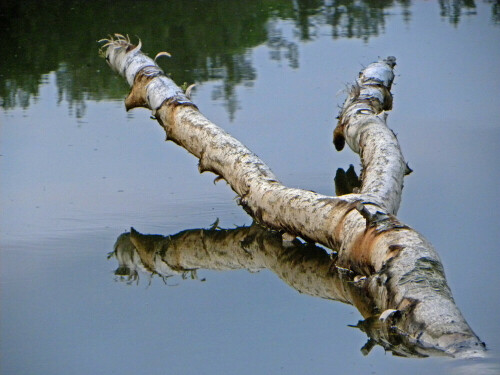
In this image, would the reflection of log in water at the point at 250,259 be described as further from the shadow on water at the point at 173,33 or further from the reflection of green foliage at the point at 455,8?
the reflection of green foliage at the point at 455,8

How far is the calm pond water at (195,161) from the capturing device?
13.9ft

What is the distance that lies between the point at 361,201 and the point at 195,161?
2343mm

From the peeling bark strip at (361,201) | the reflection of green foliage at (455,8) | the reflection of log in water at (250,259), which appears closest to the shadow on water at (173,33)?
the reflection of green foliage at (455,8)

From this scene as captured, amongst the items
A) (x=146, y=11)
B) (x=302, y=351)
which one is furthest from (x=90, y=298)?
(x=146, y=11)

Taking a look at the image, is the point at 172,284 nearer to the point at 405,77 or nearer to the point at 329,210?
the point at 329,210

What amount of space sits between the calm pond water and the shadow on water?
0.04 metres

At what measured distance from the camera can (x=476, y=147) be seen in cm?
726

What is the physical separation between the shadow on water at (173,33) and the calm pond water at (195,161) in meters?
0.04

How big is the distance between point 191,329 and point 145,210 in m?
1.89

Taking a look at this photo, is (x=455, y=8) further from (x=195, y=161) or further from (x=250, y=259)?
(x=250, y=259)

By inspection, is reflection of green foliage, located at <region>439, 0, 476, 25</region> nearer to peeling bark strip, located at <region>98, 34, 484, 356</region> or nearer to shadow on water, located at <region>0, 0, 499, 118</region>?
shadow on water, located at <region>0, 0, 499, 118</region>

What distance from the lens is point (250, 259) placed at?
5371 mm

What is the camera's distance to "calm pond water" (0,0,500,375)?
424 cm

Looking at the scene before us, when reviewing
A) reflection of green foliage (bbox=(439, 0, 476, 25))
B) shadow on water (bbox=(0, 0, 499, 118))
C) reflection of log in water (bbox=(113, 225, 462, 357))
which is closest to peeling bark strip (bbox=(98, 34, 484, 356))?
reflection of log in water (bbox=(113, 225, 462, 357))
